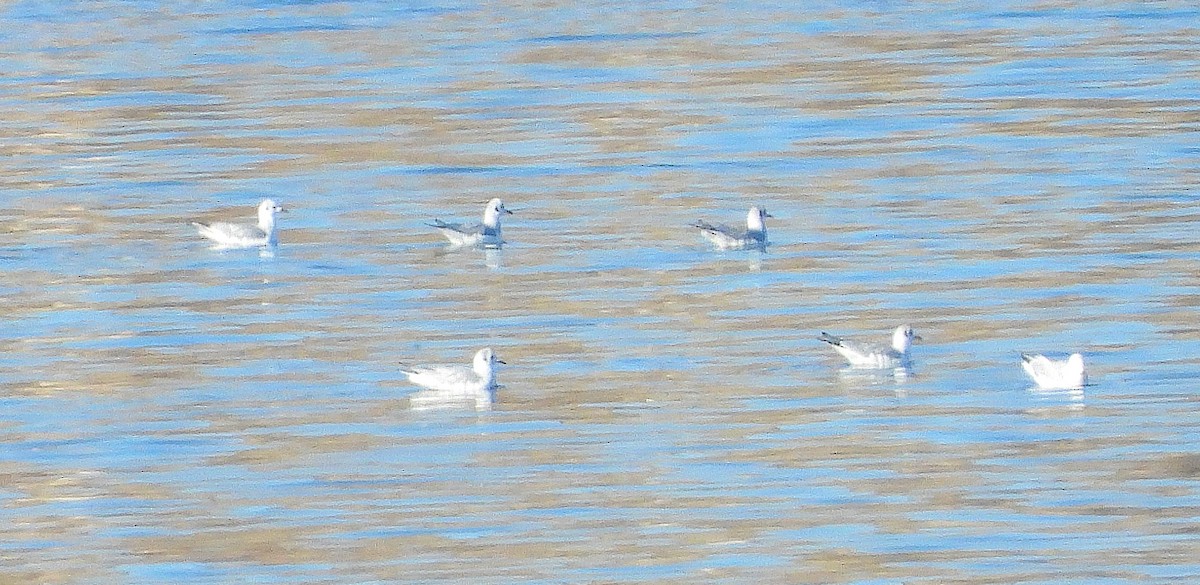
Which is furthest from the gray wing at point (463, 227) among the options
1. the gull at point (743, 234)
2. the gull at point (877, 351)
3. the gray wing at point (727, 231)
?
the gull at point (877, 351)

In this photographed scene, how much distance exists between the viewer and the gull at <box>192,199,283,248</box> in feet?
68.5

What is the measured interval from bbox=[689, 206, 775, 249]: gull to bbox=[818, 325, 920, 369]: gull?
3942 mm

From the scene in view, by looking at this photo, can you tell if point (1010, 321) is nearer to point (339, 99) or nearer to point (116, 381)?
point (116, 381)

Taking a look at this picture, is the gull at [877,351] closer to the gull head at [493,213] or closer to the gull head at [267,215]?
the gull head at [493,213]

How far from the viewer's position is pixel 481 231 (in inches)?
822

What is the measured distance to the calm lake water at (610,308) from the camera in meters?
12.5

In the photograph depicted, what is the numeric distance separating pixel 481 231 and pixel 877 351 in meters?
5.58

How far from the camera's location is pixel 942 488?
13.1m

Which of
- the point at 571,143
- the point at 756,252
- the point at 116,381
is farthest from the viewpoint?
the point at 571,143

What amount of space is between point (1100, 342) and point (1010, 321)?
0.83 meters

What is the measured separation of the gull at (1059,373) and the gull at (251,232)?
719 cm

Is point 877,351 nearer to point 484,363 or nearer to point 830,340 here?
point 830,340

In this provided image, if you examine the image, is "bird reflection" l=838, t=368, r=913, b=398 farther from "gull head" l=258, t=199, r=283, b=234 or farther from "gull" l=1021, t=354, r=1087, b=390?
"gull head" l=258, t=199, r=283, b=234

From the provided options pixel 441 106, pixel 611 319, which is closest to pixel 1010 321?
pixel 611 319
